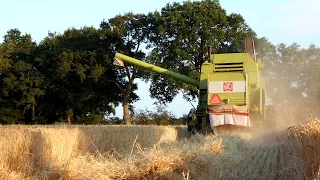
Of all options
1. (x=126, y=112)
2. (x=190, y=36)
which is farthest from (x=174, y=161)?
(x=126, y=112)

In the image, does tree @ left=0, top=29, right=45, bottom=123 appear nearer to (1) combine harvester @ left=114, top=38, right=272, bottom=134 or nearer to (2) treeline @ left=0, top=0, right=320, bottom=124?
(2) treeline @ left=0, top=0, right=320, bottom=124

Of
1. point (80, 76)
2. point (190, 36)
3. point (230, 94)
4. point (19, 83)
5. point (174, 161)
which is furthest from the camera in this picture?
point (19, 83)

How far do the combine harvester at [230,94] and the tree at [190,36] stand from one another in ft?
63.8

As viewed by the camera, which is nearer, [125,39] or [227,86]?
[227,86]

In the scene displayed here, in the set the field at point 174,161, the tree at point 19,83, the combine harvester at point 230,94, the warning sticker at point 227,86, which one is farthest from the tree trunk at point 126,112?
the field at point 174,161

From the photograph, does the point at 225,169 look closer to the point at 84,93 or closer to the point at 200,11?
the point at 200,11

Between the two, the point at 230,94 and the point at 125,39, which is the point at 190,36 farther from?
the point at 230,94

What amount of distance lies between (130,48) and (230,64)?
2567 centimetres

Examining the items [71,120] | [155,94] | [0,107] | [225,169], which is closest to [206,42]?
[155,94]

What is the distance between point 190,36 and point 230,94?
2199 centimetres

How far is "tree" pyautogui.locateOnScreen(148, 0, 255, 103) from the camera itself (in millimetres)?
34656

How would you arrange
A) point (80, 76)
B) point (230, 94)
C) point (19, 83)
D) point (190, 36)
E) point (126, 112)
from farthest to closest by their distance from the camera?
point (19, 83), point (126, 112), point (80, 76), point (190, 36), point (230, 94)

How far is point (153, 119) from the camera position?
107 ft

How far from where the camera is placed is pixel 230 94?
13398 mm
